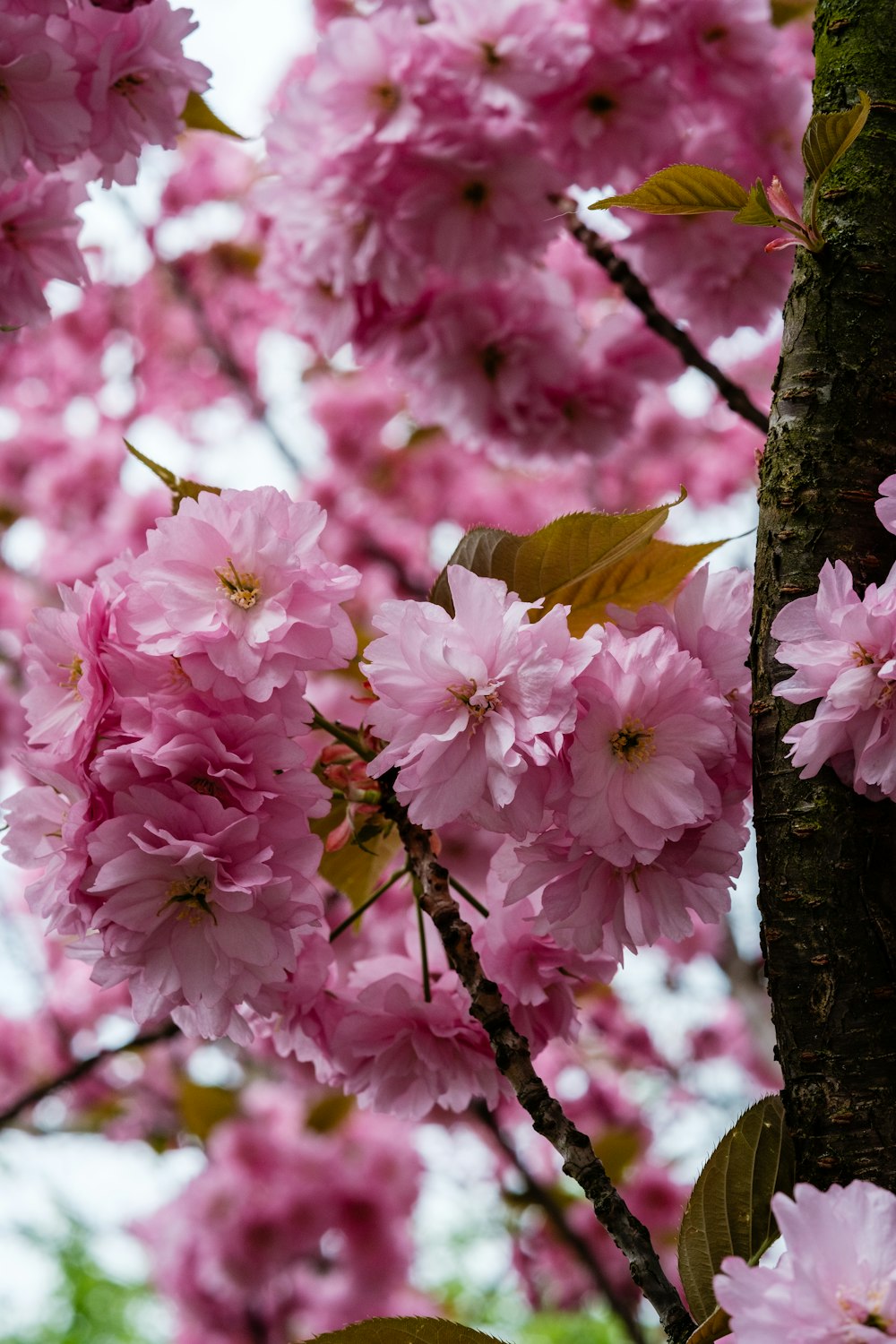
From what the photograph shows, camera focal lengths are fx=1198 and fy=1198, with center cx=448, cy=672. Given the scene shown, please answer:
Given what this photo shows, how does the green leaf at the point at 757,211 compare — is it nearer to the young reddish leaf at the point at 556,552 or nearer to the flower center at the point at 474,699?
the young reddish leaf at the point at 556,552

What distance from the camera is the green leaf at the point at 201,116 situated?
71.7 inches

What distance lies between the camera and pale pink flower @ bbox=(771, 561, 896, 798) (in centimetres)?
82

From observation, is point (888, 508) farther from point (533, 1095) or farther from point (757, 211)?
point (533, 1095)

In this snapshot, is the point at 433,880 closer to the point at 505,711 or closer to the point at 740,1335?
the point at 505,711

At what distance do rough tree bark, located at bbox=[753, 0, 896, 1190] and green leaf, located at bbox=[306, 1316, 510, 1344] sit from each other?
10.5 inches

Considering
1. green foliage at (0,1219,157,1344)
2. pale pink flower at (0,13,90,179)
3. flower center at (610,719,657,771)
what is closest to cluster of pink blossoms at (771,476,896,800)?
flower center at (610,719,657,771)

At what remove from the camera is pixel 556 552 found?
1029mm

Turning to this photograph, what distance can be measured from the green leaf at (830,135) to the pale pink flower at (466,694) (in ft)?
1.44

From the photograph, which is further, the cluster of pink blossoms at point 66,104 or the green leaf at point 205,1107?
the green leaf at point 205,1107

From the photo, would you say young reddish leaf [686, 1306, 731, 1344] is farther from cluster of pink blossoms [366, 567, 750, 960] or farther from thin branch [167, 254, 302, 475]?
thin branch [167, 254, 302, 475]

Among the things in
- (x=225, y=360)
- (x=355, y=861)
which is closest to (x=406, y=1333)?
(x=355, y=861)

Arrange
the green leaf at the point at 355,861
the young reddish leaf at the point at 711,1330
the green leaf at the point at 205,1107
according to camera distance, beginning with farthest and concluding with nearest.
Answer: the green leaf at the point at 205,1107, the green leaf at the point at 355,861, the young reddish leaf at the point at 711,1330

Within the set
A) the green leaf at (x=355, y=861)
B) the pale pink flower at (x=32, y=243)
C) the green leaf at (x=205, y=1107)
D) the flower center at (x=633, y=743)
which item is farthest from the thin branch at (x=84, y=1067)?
the flower center at (x=633, y=743)

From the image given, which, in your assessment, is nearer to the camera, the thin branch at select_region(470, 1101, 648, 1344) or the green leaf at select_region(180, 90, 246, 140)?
the green leaf at select_region(180, 90, 246, 140)
